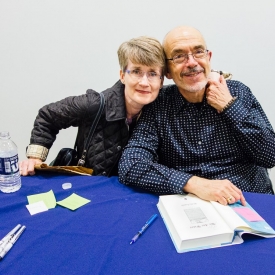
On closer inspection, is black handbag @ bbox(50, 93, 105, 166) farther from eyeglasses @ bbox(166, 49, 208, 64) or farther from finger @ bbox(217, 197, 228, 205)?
finger @ bbox(217, 197, 228, 205)

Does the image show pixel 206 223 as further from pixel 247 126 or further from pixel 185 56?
pixel 185 56

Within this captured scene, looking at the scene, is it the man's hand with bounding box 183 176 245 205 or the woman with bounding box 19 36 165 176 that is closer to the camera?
the man's hand with bounding box 183 176 245 205

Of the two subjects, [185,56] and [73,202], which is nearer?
[73,202]

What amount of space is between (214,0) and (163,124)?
89 cm

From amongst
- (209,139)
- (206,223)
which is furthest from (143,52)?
(206,223)

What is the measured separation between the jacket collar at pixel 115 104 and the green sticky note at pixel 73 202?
41 cm

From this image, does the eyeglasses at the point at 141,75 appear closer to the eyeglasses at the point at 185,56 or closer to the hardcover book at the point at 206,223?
the eyeglasses at the point at 185,56

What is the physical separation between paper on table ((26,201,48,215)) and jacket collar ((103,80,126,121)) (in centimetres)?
49

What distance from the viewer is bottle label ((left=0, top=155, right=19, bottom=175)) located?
92 cm

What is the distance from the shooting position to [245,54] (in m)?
Answer: 1.69

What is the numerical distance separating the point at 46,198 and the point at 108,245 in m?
0.35

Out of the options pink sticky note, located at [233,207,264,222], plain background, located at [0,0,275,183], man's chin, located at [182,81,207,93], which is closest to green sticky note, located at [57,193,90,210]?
pink sticky note, located at [233,207,264,222]

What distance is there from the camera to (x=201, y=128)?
124 cm

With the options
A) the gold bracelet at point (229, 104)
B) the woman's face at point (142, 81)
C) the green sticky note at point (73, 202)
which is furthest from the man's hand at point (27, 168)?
the gold bracelet at point (229, 104)
